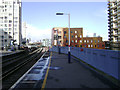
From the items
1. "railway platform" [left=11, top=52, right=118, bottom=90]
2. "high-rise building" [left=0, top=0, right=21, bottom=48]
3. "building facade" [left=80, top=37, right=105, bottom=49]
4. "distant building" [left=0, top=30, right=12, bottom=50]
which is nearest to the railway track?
"railway platform" [left=11, top=52, right=118, bottom=90]

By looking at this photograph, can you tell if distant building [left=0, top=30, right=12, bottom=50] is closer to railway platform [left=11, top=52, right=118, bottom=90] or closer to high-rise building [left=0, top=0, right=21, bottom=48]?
high-rise building [left=0, top=0, right=21, bottom=48]

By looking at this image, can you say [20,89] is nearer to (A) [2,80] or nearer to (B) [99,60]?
(A) [2,80]

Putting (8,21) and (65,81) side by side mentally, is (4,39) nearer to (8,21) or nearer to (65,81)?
(8,21)

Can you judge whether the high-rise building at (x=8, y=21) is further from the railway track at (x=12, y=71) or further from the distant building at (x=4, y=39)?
the railway track at (x=12, y=71)

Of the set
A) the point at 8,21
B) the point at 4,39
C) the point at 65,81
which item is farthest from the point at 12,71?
the point at 8,21

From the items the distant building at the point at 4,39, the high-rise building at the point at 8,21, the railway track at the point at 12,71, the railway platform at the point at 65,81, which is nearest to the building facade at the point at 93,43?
the high-rise building at the point at 8,21

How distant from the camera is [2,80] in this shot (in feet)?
28.5

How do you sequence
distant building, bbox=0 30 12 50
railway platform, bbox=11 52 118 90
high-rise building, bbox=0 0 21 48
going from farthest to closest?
high-rise building, bbox=0 0 21 48 < distant building, bbox=0 30 12 50 < railway platform, bbox=11 52 118 90

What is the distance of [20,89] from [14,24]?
96.6 metres

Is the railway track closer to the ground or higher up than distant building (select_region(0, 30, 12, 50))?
closer to the ground

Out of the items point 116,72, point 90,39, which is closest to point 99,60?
point 116,72

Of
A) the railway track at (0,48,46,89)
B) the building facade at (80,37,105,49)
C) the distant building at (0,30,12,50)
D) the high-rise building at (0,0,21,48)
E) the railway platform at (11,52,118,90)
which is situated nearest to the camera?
the railway platform at (11,52,118,90)

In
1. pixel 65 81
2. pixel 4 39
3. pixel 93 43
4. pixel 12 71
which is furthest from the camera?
pixel 4 39

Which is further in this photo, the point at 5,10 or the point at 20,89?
the point at 5,10
